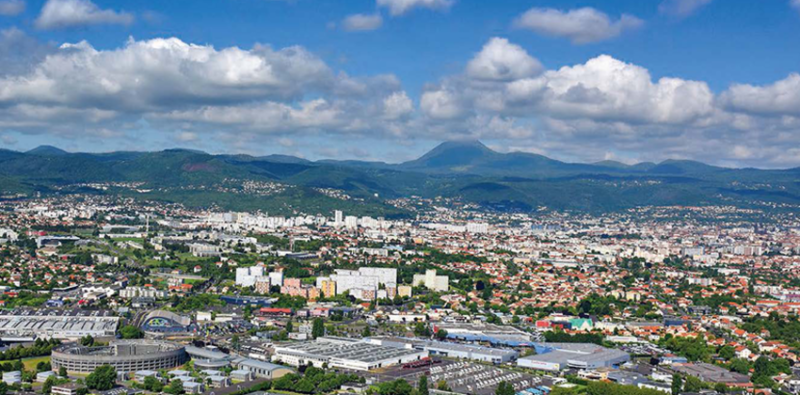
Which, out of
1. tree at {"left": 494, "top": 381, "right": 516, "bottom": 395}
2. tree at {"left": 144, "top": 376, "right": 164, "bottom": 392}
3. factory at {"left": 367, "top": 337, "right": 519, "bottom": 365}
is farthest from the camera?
factory at {"left": 367, "top": 337, "right": 519, "bottom": 365}

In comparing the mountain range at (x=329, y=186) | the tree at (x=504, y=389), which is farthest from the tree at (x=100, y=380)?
the mountain range at (x=329, y=186)

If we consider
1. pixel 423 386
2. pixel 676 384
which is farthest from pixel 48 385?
pixel 676 384

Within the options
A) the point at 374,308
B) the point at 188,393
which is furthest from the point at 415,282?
the point at 188,393

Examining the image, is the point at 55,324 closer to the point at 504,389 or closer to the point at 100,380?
the point at 100,380

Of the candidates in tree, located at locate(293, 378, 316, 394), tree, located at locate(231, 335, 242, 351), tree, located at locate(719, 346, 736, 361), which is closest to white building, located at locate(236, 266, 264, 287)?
tree, located at locate(231, 335, 242, 351)

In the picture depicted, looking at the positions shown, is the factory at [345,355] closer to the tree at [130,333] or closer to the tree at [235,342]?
the tree at [235,342]

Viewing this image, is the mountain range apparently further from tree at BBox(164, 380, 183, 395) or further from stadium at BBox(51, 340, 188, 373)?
tree at BBox(164, 380, 183, 395)
